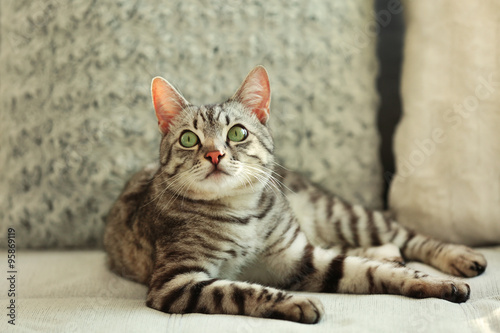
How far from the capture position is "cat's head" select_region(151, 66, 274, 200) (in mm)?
1321

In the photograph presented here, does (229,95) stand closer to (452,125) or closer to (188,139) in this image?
(188,139)

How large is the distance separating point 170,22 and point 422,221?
1.16 meters

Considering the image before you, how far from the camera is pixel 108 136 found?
1.86 meters

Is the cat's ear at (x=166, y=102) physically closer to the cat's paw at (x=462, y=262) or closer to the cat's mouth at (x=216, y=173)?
the cat's mouth at (x=216, y=173)

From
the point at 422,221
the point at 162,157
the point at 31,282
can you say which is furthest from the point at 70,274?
the point at 422,221

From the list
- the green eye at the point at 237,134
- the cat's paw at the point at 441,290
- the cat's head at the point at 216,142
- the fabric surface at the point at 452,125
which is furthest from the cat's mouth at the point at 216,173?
the fabric surface at the point at 452,125

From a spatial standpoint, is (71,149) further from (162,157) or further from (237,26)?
(237,26)

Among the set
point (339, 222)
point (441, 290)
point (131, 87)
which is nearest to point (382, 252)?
point (339, 222)

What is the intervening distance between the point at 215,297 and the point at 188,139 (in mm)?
444

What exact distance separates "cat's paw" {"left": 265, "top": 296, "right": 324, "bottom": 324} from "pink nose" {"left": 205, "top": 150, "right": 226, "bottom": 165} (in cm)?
38

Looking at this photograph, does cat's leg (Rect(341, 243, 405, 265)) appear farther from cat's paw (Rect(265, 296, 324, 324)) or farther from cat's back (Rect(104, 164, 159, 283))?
cat's back (Rect(104, 164, 159, 283))

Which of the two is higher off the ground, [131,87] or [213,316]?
[131,87]

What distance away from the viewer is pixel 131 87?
1.87m

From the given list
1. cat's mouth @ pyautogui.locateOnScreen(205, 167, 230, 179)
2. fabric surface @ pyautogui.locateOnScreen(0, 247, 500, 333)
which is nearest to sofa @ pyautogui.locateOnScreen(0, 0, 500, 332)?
fabric surface @ pyautogui.locateOnScreen(0, 247, 500, 333)
